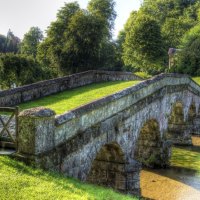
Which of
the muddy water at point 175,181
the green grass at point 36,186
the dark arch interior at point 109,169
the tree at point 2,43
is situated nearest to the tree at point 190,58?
the muddy water at point 175,181

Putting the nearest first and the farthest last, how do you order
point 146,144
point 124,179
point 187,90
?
point 124,179
point 146,144
point 187,90

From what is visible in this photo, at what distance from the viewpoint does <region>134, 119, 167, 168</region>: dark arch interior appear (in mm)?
22641

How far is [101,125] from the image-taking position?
1351 cm

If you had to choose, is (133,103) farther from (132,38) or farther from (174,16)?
(174,16)

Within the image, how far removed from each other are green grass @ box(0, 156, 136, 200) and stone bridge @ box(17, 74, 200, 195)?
457 mm

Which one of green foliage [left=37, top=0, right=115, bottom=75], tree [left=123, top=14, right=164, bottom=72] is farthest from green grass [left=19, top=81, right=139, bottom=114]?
tree [left=123, top=14, right=164, bottom=72]

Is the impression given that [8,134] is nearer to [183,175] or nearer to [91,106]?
[91,106]

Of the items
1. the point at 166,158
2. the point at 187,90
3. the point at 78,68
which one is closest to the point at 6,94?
the point at 166,158

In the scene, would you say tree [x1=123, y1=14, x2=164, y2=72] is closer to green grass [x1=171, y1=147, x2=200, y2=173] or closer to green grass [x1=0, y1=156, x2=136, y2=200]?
A: green grass [x1=171, y1=147, x2=200, y2=173]

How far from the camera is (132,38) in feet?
178

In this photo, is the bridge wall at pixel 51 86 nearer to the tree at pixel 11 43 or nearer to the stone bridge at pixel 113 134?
the stone bridge at pixel 113 134

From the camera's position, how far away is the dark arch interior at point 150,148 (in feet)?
74.3

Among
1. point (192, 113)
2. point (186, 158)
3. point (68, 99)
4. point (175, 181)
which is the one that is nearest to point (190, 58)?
point (192, 113)

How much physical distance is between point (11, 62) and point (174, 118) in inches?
688
